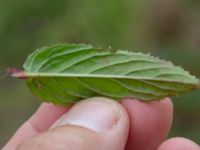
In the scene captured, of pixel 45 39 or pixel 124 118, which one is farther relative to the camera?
pixel 45 39

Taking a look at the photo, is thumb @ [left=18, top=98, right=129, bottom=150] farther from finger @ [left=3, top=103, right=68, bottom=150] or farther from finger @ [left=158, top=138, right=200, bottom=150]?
finger @ [left=3, top=103, right=68, bottom=150]

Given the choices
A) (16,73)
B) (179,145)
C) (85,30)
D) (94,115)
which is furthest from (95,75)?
(85,30)

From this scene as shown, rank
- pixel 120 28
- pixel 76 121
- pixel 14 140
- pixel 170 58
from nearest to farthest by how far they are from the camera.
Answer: pixel 76 121, pixel 14 140, pixel 170 58, pixel 120 28

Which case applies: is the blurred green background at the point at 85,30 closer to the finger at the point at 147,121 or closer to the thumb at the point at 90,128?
the finger at the point at 147,121

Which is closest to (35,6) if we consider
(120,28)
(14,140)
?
(120,28)

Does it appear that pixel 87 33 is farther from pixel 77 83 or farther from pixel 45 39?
pixel 77 83

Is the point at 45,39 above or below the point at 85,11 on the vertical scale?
below

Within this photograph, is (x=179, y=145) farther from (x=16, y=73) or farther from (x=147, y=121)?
(x=16, y=73)
